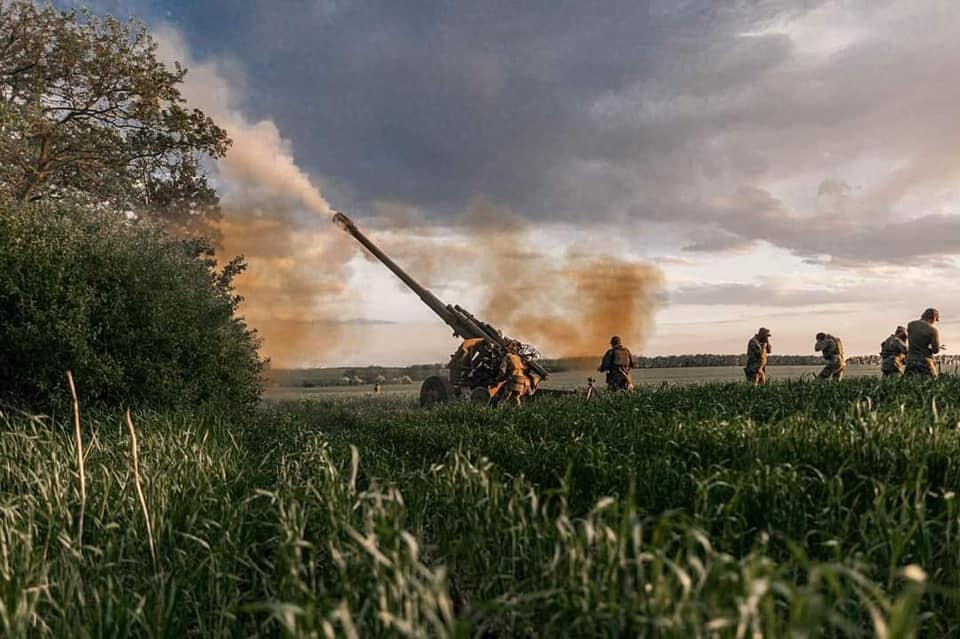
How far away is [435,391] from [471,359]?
5.16 ft

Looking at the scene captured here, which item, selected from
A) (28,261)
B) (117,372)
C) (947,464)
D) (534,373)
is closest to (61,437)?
(117,372)

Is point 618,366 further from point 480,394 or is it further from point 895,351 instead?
point 895,351

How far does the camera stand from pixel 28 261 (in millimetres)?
11812

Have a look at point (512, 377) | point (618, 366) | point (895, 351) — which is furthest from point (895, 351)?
point (512, 377)

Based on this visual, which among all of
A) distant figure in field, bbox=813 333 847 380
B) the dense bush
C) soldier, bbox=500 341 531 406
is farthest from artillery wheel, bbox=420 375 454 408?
distant figure in field, bbox=813 333 847 380

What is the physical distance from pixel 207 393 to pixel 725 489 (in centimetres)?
1147

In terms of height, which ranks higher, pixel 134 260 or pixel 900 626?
pixel 134 260

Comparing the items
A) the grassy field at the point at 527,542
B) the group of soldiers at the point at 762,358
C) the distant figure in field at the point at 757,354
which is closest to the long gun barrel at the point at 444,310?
the group of soldiers at the point at 762,358

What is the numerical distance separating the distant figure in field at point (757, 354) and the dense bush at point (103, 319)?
516 inches

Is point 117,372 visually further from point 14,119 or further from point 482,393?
point 482,393

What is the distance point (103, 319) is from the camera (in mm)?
12203

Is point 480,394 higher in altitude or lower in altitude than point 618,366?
lower

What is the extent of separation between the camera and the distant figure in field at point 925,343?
15.6m

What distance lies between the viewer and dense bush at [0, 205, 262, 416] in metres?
11.5
